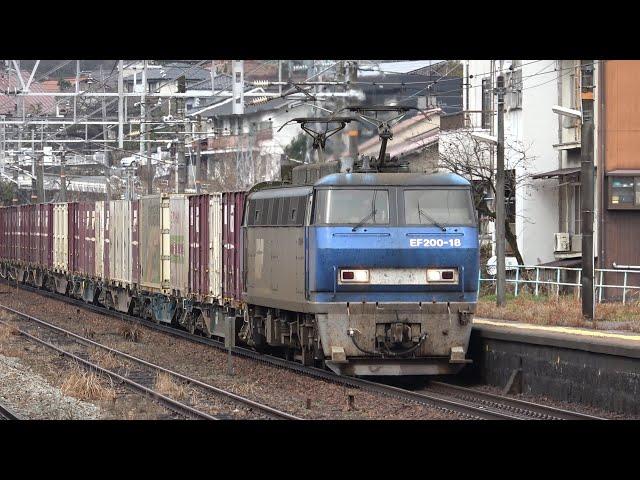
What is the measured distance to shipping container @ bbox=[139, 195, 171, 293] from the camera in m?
28.7

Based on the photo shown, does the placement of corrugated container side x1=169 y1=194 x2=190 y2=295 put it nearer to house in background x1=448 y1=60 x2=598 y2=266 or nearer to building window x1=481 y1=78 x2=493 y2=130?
house in background x1=448 y1=60 x2=598 y2=266

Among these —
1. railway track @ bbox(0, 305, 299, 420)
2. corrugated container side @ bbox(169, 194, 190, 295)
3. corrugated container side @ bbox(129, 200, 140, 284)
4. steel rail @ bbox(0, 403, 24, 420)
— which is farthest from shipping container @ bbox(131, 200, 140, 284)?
steel rail @ bbox(0, 403, 24, 420)

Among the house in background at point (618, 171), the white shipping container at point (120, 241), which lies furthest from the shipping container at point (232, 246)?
the house in background at point (618, 171)

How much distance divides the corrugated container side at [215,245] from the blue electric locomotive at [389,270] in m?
5.94

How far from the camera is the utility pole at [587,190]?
20625mm

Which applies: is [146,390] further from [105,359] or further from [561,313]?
[561,313]

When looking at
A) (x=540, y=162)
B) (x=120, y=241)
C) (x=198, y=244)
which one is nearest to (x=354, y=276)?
(x=198, y=244)

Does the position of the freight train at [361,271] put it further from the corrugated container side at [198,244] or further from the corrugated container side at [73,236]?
the corrugated container side at [73,236]

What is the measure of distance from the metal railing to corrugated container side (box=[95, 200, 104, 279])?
10.6m

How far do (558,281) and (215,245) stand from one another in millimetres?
9774

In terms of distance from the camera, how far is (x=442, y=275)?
58.3 ft

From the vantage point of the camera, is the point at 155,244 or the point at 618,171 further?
the point at 618,171
